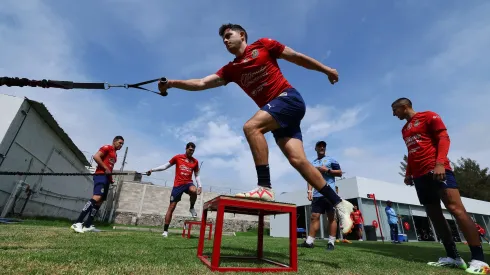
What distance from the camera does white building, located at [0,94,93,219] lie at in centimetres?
985

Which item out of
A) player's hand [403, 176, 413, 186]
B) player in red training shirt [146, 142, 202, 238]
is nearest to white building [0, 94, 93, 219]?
player in red training shirt [146, 142, 202, 238]

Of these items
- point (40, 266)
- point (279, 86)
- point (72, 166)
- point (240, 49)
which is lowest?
point (40, 266)

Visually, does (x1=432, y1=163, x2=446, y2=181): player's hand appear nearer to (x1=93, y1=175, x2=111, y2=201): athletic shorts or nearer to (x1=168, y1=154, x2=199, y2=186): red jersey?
(x1=168, y1=154, x2=199, y2=186): red jersey

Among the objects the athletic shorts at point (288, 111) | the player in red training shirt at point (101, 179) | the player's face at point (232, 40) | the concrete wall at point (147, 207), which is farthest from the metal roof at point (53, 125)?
the athletic shorts at point (288, 111)

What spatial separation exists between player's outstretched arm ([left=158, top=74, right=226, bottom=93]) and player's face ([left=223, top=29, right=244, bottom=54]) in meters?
0.37

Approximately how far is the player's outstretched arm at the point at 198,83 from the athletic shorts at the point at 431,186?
314cm

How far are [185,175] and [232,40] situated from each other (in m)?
5.27

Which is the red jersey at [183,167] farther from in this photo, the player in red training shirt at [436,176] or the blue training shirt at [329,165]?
the player in red training shirt at [436,176]

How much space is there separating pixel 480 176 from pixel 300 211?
35.4 metres

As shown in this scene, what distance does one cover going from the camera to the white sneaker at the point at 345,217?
8.63 ft

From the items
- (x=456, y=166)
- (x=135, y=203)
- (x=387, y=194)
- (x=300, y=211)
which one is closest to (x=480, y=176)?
(x=456, y=166)

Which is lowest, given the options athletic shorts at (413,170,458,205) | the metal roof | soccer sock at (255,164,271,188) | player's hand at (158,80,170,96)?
soccer sock at (255,164,271,188)

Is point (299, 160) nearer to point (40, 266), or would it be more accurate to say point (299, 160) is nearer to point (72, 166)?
point (40, 266)

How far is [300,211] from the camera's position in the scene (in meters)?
24.7
